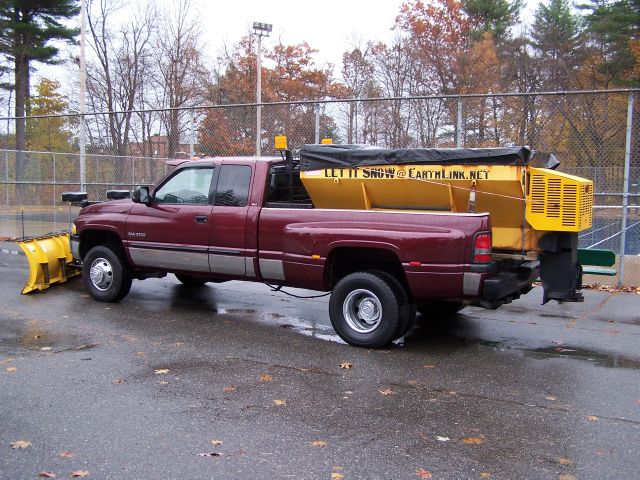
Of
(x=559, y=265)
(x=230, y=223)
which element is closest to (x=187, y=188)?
(x=230, y=223)

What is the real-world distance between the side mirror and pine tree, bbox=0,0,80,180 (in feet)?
93.7

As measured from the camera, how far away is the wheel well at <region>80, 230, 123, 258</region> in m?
8.87

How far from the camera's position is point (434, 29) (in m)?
37.8

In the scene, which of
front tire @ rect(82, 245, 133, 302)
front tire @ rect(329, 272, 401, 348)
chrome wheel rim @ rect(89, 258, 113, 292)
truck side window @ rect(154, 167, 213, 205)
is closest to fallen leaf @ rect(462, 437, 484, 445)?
front tire @ rect(329, 272, 401, 348)

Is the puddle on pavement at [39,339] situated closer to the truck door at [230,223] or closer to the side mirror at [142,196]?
the truck door at [230,223]

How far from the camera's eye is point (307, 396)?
202 inches

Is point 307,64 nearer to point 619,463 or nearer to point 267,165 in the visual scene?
point 267,165

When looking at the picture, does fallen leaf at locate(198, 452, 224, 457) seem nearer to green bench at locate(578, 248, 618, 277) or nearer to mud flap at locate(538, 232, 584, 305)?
mud flap at locate(538, 232, 584, 305)

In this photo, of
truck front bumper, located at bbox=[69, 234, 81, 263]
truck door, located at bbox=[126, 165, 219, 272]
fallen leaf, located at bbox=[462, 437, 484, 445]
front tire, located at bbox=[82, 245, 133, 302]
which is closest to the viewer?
fallen leaf, located at bbox=[462, 437, 484, 445]

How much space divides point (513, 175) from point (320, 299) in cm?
423

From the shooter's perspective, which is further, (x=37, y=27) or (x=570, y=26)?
(x=570, y=26)

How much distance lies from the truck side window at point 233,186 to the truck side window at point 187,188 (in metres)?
0.20

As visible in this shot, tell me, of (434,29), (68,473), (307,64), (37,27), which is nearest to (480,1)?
(434,29)

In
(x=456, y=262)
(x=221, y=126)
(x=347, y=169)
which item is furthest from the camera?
(x=221, y=126)
